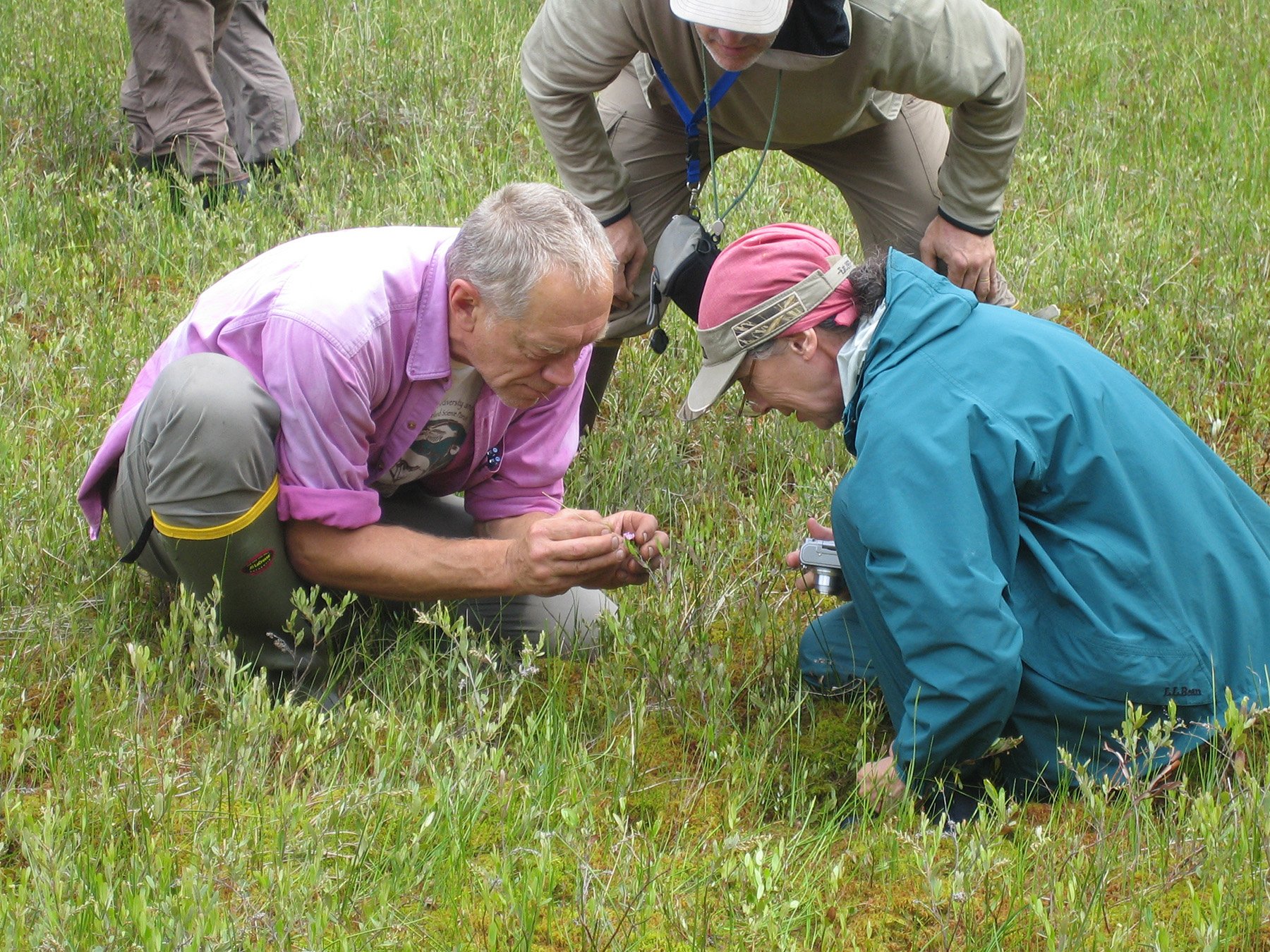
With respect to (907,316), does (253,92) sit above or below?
below

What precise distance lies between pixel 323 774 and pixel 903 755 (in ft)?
4.10

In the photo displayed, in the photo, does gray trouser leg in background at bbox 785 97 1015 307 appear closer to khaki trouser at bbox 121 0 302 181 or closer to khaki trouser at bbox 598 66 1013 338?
khaki trouser at bbox 598 66 1013 338

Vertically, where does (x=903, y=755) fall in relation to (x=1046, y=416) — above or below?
below

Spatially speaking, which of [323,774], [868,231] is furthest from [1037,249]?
[323,774]

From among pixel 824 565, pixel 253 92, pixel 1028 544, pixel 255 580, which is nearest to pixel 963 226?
pixel 824 565

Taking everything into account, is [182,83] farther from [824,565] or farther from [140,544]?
[824,565]

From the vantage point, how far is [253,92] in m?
6.78

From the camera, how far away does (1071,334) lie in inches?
118

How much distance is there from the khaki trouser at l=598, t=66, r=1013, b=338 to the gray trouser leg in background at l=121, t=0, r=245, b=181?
2481 millimetres

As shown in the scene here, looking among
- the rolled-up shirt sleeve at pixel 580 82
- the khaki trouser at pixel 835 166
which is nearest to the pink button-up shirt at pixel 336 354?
the rolled-up shirt sleeve at pixel 580 82

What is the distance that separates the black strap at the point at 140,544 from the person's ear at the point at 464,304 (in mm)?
910

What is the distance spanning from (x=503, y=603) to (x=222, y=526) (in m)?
0.93

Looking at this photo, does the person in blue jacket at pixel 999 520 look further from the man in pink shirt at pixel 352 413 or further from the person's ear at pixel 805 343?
the man in pink shirt at pixel 352 413

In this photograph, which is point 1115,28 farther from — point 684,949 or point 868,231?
point 684,949
